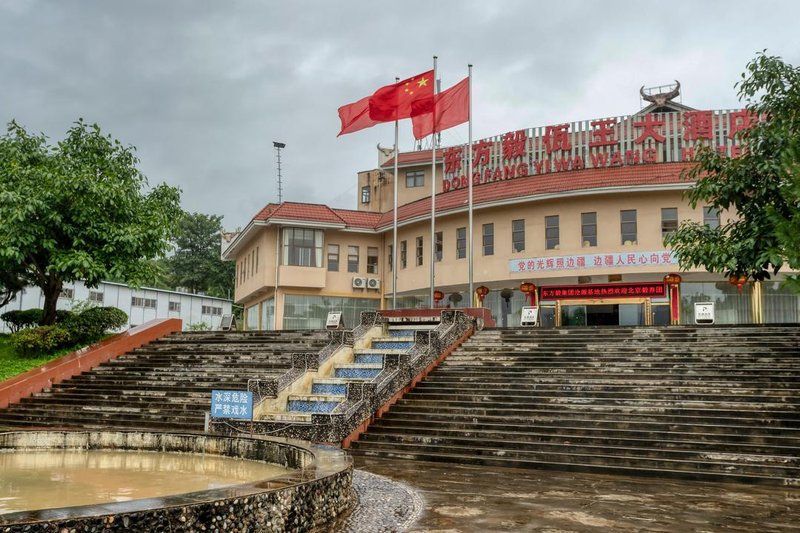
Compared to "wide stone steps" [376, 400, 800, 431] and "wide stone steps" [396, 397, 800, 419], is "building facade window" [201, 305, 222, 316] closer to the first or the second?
"wide stone steps" [396, 397, 800, 419]

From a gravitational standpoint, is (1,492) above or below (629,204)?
below

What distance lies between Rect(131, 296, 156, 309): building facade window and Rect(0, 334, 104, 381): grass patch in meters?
22.7

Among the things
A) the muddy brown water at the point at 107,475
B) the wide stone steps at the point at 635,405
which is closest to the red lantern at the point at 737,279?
the wide stone steps at the point at 635,405

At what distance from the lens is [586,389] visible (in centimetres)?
1407

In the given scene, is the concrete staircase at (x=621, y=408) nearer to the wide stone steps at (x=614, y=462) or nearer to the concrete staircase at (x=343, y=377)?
the wide stone steps at (x=614, y=462)

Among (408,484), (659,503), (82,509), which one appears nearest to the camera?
(82,509)

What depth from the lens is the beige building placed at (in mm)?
23781

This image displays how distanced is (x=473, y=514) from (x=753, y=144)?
32.8 ft

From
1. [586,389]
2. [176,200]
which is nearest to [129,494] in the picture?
[586,389]

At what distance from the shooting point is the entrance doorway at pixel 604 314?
82.0 ft

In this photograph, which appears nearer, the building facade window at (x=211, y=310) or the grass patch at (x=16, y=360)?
the grass patch at (x=16, y=360)

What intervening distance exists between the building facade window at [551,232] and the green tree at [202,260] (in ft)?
112

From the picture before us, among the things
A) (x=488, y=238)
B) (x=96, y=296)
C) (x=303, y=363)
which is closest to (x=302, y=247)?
(x=488, y=238)

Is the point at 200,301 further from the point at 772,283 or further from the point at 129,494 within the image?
the point at 129,494
